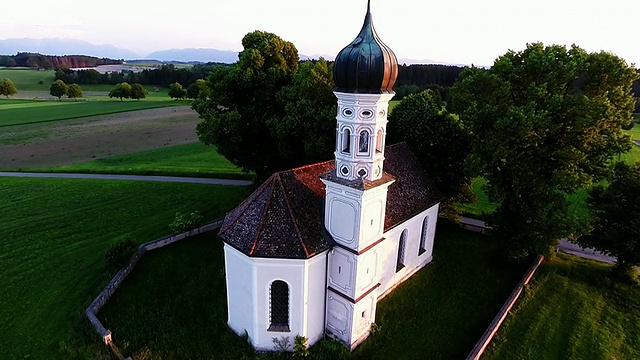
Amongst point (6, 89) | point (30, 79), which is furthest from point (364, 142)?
point (30, 79)

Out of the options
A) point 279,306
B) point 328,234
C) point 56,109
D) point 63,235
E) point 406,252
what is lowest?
point 63,235

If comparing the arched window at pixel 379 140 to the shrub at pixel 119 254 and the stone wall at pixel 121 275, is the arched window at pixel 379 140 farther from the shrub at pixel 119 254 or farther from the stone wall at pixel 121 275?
the shrub at pixel 119 254

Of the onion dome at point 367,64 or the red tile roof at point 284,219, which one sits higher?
the onion dome at point 367,64

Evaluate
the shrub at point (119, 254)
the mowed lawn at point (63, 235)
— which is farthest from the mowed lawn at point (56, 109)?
the shrub at point (119, 254)

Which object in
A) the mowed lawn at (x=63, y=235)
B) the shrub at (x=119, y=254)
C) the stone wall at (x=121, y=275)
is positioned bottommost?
the mowed lawn at (x=63, y=235)

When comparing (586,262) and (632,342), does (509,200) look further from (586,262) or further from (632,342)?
(632,342)

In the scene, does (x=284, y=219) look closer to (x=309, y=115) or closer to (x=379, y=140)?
(x=379, y=140)

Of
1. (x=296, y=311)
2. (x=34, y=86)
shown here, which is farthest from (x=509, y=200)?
(x=34, y=86)
